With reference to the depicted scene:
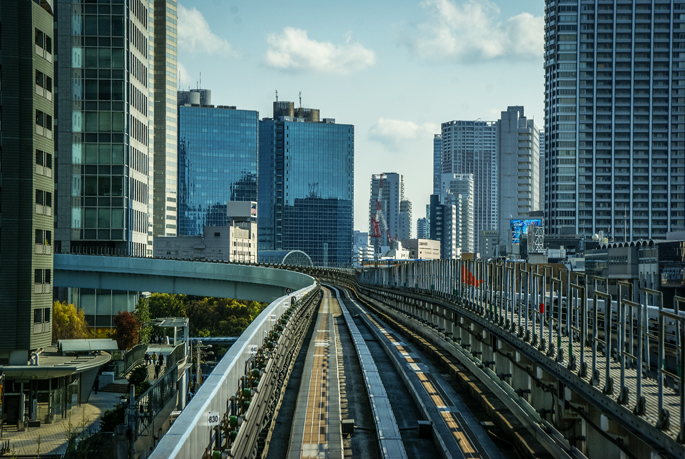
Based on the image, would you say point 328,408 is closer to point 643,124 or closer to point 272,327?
point 272,327

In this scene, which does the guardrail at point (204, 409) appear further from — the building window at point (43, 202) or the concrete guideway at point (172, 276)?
the concrete guideway at point (172, 276)

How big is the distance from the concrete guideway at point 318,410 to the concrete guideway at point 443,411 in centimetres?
318

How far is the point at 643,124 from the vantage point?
624 feet

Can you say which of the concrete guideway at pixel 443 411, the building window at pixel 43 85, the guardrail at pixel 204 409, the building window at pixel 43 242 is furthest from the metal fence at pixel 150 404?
the building window at pixel 43 85

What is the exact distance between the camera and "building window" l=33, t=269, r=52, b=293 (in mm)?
53781

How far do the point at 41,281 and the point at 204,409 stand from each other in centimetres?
4762

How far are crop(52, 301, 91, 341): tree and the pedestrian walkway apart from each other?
3332 cm

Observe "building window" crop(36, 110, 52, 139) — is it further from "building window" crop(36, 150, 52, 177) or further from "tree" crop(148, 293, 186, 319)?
"tree" crop(148, 293, 186, 319)

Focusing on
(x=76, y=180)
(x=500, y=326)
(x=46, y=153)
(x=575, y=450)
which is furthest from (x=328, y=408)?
(x=76, y=180)

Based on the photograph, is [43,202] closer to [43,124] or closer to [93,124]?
[43,124]

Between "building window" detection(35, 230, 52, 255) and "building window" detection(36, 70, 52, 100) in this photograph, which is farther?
"building window" detection(36, 70, 52, 100)

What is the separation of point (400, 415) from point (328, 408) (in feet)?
9.06

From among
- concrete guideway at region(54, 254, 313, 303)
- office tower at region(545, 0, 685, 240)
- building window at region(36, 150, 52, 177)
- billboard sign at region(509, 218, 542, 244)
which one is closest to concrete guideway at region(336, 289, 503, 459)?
building window at region(36, 150, 52, 177)

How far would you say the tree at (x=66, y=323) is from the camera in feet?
277
